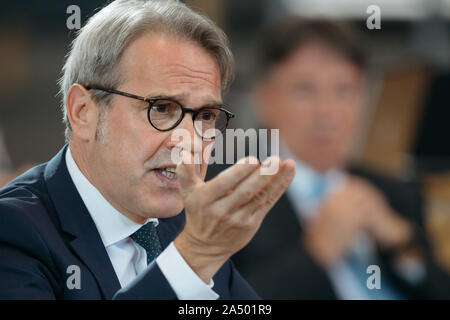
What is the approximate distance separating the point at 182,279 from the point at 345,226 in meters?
0.87

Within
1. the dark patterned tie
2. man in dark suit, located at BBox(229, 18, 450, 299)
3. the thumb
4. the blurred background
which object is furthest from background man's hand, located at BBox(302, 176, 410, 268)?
the thumb

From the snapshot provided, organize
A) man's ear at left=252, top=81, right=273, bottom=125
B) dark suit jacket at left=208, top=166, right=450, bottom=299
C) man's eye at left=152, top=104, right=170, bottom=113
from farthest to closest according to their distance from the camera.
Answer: man's ear at left=252, top=81, right=273, bottom=125, dark suit jacket at left=208, top=166, right=450, bottom=299, man's eye at left=152, top=104, right=170, bottom=113

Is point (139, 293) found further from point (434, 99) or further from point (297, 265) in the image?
point (434, 99)

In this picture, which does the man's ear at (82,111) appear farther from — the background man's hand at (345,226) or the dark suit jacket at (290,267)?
the background man's hand at (345,226)

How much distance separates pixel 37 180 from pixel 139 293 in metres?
0.21

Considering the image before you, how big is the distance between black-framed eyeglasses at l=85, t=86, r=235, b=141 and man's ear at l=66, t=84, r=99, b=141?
0.04ft

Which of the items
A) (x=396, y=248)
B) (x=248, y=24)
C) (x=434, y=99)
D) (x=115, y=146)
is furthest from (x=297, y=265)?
(x=248, y=24)

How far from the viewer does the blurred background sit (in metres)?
1.30

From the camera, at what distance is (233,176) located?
19.0 inches

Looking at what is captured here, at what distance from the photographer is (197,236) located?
21.0 inches

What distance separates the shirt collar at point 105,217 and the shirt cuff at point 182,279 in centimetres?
10

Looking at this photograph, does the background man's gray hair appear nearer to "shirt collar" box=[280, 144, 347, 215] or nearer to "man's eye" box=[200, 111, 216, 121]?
"man's eye" box=[200, 111, 216, 121]

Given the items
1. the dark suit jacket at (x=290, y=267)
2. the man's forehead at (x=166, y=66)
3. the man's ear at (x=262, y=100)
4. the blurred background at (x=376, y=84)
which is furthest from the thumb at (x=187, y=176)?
the man's ear at (x=262, y=100)

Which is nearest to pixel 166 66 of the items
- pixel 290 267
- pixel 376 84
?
pixel 290 267
